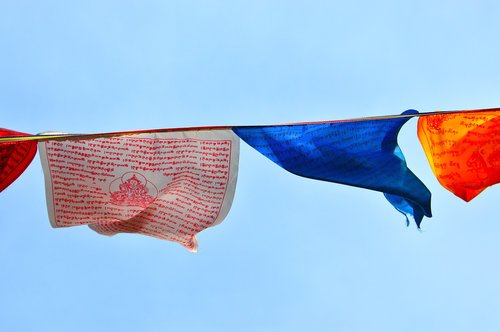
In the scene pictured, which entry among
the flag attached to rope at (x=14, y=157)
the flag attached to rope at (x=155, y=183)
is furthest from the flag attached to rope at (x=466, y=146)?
the flag attached to rope at (x=14, y=157)

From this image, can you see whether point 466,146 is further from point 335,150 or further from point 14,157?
point 14,157

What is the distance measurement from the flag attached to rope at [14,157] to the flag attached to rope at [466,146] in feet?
8.58

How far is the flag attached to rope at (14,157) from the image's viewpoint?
428 cm

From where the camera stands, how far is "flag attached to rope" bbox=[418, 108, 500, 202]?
465 cm

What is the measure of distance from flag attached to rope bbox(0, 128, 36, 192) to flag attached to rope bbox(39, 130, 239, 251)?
11.7 inches

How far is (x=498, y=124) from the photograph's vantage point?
4664 mm

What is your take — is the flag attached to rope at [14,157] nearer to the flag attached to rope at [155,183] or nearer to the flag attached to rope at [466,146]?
the flag attached to rope at [155,183]

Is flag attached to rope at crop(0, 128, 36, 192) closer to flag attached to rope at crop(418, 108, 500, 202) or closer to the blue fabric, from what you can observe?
the blue fabric

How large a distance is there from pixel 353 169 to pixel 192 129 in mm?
1047

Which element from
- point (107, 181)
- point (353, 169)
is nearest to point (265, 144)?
point (353, 169)

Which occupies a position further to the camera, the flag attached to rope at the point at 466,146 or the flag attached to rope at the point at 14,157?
the flag attached to rope at the point at 466,146

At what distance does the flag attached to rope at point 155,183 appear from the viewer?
4.30 m

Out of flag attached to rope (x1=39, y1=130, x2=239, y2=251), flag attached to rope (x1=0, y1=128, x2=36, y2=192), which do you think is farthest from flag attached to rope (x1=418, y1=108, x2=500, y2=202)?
flag attached to rope (x1=0, y1=128, x2=36, y2=192)

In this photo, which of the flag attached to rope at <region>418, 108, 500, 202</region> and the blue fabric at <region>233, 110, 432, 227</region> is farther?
the flag attached to rope at <region>418, 108, 500, 202</region>
